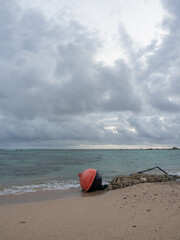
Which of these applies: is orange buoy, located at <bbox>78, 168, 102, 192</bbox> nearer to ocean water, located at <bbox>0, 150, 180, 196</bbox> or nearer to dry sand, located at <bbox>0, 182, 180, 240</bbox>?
ocean water, located at <bbox>0, 150, 180, 196</bbox>

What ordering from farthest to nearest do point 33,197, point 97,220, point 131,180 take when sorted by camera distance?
point 131,180
point 33,197
point 97,220

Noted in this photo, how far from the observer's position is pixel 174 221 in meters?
4.61

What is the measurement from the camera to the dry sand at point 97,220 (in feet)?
13.4

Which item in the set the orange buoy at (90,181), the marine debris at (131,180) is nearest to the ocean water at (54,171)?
the orange buoy at (90,181)

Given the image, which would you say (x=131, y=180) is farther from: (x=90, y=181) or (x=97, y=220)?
(x=97, y=220)

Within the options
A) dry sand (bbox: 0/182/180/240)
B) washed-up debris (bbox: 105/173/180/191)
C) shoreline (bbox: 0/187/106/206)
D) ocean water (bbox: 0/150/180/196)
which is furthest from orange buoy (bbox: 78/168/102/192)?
dry sand (bbox: 0/182/180/240)

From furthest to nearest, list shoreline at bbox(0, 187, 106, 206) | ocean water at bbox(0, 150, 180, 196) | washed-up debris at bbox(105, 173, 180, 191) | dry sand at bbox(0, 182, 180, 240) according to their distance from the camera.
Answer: ocean water at bbox(0, 150, 180, 196), washed-up debris at bbox(105, 173, 180, 191), shoreline at bbox(0, 187, 106, 206), dry sand at bbox(0, 182, 180, 240)

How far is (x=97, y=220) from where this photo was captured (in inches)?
200

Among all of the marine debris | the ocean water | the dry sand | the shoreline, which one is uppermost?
the dry sand

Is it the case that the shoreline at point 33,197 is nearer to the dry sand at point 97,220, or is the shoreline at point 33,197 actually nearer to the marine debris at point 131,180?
the marine debris at point 131,180

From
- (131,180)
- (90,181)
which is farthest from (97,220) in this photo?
(131,180)

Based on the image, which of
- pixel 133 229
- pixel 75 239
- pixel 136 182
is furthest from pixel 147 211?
pixel 136 182

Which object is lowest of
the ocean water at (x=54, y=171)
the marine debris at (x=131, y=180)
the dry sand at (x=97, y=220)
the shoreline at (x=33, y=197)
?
the ocean water at (x=54, y=171)

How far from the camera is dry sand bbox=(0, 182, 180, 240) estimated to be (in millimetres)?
4082
